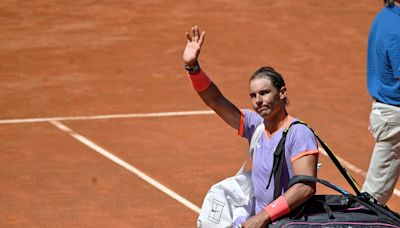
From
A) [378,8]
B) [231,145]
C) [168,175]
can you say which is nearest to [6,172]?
[168,175]

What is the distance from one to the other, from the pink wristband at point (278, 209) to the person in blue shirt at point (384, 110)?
240cm

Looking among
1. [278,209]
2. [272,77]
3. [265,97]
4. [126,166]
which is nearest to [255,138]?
[265,97]

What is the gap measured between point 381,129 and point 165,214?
276cm

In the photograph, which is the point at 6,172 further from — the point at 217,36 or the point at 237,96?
the point at 217,36

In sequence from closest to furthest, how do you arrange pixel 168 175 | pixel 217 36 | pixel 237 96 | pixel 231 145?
pixel 168 175, pixel 231 145, pixel 237 96, pixel 217 36

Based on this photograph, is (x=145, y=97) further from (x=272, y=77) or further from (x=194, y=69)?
(x=272, y=77)

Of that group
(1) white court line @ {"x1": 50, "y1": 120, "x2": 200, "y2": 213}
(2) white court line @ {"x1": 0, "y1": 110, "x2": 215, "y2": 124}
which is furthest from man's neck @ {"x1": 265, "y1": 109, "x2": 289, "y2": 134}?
(2) white court line @ {"x1": 0, "y1": 110, "x2": 215, "y2": 124}

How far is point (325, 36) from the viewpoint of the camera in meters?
18.1

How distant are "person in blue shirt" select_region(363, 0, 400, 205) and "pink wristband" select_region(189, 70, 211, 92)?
195 cm

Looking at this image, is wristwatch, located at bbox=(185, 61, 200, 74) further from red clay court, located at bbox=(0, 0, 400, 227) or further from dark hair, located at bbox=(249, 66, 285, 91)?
red clay court, located at bbox=(0, 0, 400, 227)

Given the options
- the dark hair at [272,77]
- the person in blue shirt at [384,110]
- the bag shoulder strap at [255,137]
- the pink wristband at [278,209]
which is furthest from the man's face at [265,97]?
the person in blue shirt at [384,110]

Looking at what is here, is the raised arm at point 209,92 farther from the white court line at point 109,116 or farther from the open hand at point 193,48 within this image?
the white court line at point 109,116

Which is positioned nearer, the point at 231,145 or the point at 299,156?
the point at 299,156

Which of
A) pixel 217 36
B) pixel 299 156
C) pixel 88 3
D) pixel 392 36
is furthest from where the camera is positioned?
pixel 88 3
